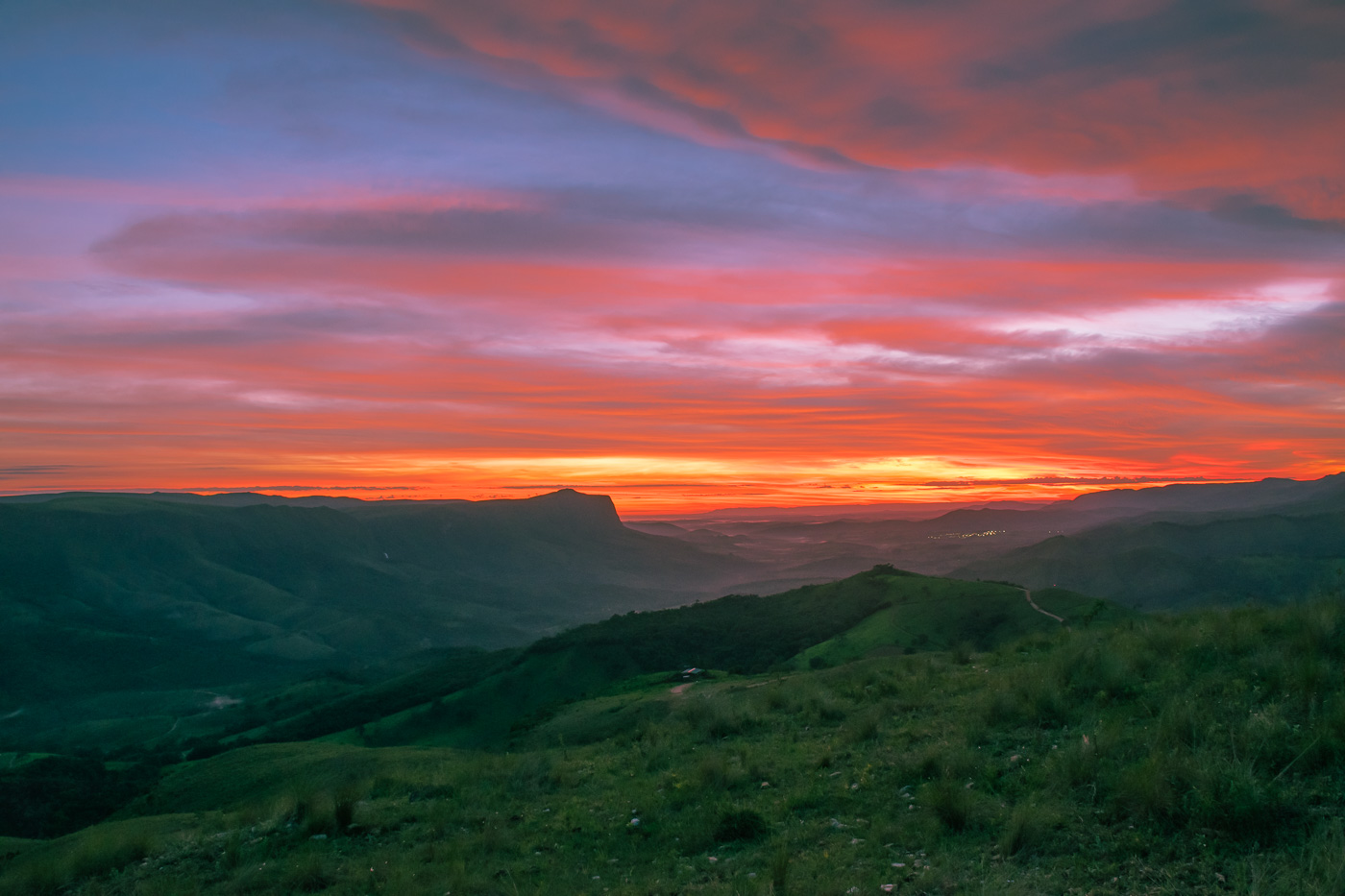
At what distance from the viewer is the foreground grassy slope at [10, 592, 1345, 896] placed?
803 cm

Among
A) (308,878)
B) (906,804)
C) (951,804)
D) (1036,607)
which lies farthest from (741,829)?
(1036,607)

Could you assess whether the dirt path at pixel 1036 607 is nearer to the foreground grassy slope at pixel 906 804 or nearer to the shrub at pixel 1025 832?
the foreground grassy slope at pixel 906 804

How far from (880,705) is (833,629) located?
78517mm

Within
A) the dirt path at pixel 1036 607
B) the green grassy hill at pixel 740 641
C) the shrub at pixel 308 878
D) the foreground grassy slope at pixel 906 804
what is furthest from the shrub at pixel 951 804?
the dirt path at pixel 1036 607

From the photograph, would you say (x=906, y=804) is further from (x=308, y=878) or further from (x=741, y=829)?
(x=308, y=878)

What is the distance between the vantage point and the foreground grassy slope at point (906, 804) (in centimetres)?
803

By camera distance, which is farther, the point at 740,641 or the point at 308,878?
the point at 740,641

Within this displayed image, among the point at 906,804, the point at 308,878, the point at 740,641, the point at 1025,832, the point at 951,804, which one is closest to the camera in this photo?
the point at 1025,832

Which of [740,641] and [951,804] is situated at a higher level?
[951,804]

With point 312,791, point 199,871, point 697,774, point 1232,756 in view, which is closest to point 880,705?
point 697,774

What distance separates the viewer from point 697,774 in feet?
43.1

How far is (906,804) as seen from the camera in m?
10.5

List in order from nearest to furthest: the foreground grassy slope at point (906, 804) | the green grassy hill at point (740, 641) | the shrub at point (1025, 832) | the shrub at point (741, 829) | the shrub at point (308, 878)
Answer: the foreground grassy slope at point (906, 804) < the shrub at point (1025, 832) < the shrub at point (741, 829) < the shrub at point (308, 878) < the green grassy hill at point (740, 641)

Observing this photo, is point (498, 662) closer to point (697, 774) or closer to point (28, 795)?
point (28, 795)
